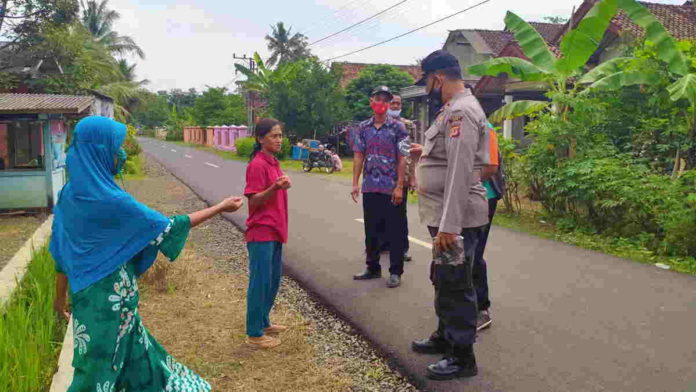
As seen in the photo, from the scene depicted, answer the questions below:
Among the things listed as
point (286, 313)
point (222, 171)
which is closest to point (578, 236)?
point (286, 313)

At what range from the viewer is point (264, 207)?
4.11m

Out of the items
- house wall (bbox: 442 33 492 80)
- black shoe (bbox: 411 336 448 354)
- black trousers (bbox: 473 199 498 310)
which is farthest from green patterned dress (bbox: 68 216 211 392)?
house wall (bbox: 442 33 492 80)

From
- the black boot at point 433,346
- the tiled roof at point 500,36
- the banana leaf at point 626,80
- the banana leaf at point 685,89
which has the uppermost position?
the tiled roof at point 500,36

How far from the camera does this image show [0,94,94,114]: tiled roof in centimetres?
1016

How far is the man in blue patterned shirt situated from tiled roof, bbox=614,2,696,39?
13.5 meters

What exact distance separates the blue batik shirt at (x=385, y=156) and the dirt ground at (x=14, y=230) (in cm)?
470

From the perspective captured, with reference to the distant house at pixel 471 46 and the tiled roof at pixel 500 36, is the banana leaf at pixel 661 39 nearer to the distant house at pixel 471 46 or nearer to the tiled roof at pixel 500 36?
the distant house at pixel 471 46

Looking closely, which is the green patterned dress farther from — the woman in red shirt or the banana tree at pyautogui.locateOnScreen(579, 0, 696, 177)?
the banana tree at pyautogui.locateOnScreen(579, 0, 696, 177)

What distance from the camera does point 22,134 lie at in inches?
429

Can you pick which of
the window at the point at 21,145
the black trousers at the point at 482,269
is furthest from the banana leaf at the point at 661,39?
the window at the point at 21,145

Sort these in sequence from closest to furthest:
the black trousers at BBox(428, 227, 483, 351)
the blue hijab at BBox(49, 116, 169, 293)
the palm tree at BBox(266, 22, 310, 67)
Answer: the blue hijab at BBox(49, 116, 169, 293) < the black trousers at BBox(428, 227, 483, 351) < the palm tree at BBox(266, 22, 310, 67)

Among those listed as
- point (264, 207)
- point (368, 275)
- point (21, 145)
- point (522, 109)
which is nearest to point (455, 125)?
point (264, 207)

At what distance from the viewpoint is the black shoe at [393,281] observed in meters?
5.80

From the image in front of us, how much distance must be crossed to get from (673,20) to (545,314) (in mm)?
18965
